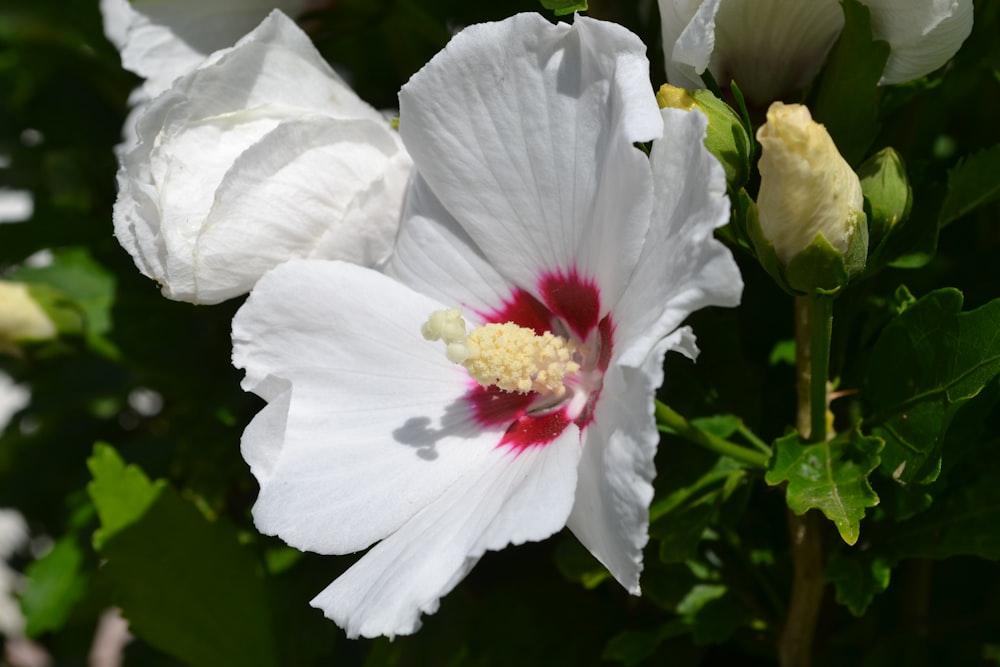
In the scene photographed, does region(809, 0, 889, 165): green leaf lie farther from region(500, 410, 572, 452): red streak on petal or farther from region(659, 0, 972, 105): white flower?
region(500, 410, 572, 452): red streak on petal

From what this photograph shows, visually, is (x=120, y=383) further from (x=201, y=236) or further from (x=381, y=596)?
(x=381, y=596)

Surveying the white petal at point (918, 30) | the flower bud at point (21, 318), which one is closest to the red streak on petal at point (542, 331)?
the white petal at point (918, 30)

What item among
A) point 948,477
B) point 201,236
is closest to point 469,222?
point 201,236

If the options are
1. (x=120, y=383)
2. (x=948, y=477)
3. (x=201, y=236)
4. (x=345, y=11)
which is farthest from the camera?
(x=120, y=383)

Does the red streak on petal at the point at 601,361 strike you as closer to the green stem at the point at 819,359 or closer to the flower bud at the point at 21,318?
the green stem at the point at 819,359

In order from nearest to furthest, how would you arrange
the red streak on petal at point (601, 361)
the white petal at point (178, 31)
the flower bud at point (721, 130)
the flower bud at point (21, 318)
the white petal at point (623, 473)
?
the white petal at point (623, 473), the flower bud at point (721, 130), the red streak on petal at point (601, 361), the white petal at point (178, 31), the flower bud at point (21, 318)

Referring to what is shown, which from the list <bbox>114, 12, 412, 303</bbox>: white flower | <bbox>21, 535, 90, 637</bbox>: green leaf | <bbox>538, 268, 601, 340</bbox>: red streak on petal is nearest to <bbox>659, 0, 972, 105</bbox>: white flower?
<bbox>538, 268, 601, 340</bbox>: red streak on petal
